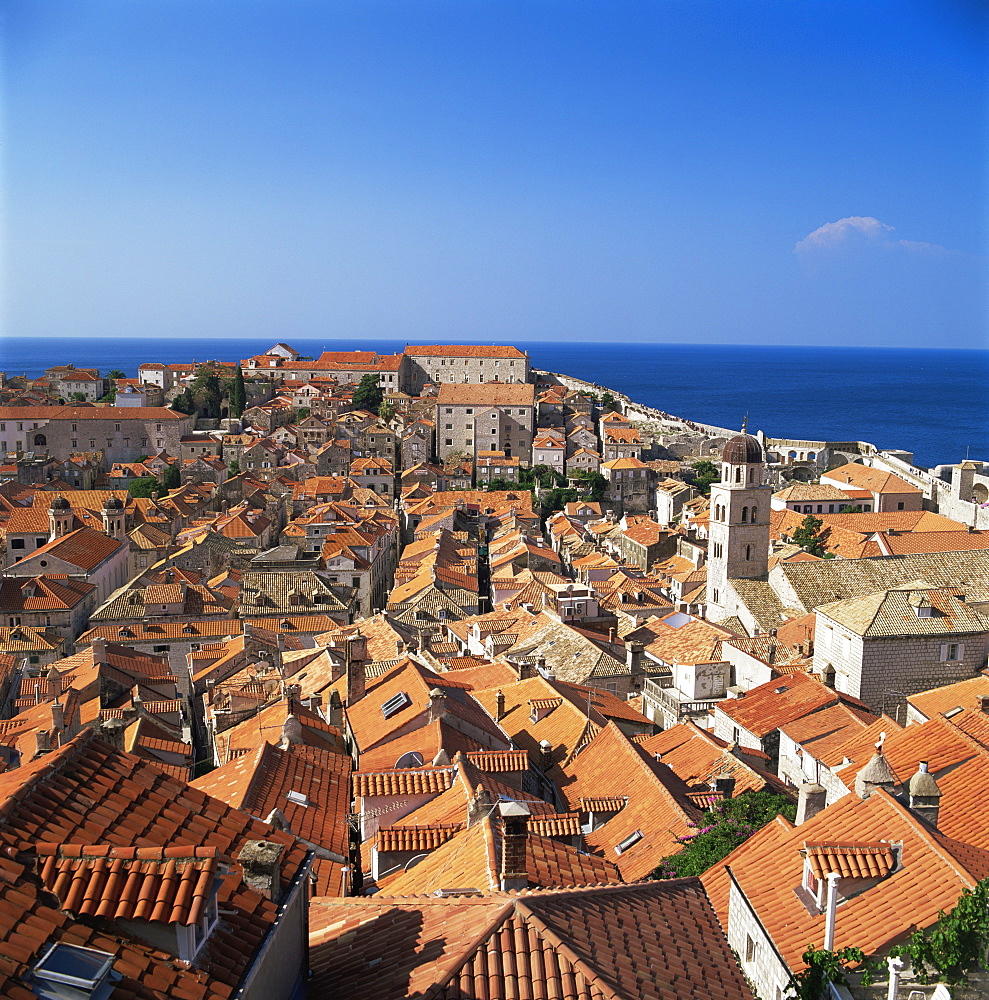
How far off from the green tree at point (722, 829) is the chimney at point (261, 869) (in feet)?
19.9

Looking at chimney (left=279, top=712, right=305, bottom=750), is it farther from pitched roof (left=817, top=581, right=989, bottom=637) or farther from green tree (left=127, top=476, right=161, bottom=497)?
green tree (left=127, top=476, right=161, bottom=497)

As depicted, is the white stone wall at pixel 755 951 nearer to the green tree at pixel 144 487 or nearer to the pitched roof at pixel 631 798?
the pitched roof at pixel 631 798

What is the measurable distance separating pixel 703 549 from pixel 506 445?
35.1 meters

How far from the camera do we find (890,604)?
21453 mm

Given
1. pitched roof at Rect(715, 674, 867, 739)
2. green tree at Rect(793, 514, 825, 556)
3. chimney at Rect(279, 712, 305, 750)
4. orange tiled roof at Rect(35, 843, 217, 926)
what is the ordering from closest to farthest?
orange tiled roof at Rect(35, 843, 217, 926), chimney at Rect(279, 712, 305, 750), pitched roof at Rect(715, 674, 867, 739), green tree at Rect(793, 514, 825, 556)

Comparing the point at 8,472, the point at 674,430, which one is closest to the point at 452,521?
the point at 8,472

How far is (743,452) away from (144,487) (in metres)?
42.4

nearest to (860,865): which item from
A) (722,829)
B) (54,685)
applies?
(722,829)

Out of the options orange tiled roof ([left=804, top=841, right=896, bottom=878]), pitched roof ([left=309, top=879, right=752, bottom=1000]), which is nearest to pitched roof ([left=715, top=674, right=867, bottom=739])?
orange tiled roof ([left=804, top=841, right=896, bottom=878])

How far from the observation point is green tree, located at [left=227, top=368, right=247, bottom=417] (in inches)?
3408

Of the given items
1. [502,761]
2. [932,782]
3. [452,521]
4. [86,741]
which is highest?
[86,741]

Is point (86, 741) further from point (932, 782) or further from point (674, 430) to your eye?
point (674, 430)

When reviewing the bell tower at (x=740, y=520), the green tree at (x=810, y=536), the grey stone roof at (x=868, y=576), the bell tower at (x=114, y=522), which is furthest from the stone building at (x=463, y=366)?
the grey stone roof at (x=868, y=576)

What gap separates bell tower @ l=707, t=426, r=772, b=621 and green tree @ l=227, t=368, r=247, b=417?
60286 millimetres
